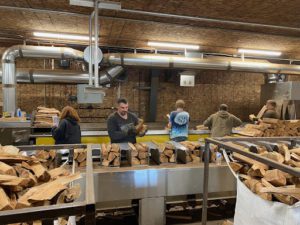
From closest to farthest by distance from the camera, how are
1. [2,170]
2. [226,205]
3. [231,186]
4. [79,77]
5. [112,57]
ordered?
[2,170]
[231,186]
[226,205]
[112,57]
[79,77]

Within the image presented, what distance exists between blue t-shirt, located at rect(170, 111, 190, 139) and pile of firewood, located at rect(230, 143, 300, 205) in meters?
2.02

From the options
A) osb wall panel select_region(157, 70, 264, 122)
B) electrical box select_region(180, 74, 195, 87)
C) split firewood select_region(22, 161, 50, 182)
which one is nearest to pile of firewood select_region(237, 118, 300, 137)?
electrical box select_region(180, 74, 195, 87)

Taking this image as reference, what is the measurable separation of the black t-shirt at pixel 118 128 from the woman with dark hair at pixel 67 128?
411mm

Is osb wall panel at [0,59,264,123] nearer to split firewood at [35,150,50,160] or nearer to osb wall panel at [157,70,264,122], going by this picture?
osb wall panel at [157,70,264,122]

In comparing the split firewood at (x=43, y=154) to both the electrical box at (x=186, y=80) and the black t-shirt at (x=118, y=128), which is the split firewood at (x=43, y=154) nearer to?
the black t-shirt at (x=118, y=128)

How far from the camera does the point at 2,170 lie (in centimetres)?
119

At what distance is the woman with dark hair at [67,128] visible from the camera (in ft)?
9.19

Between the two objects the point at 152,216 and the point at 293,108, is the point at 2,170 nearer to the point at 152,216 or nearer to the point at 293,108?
the point at 152,216

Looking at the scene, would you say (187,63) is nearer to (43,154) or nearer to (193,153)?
(193,153)

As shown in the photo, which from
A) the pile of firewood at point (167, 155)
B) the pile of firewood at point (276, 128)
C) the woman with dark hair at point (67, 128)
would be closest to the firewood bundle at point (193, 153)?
the pile of firewood at point (167, 155)

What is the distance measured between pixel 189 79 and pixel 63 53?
2.69 metres

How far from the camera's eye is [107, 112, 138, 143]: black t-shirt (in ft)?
9.51

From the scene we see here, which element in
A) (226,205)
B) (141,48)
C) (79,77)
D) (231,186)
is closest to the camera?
(231,186)

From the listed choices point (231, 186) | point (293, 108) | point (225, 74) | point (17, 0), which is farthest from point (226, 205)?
point (225, 74)
